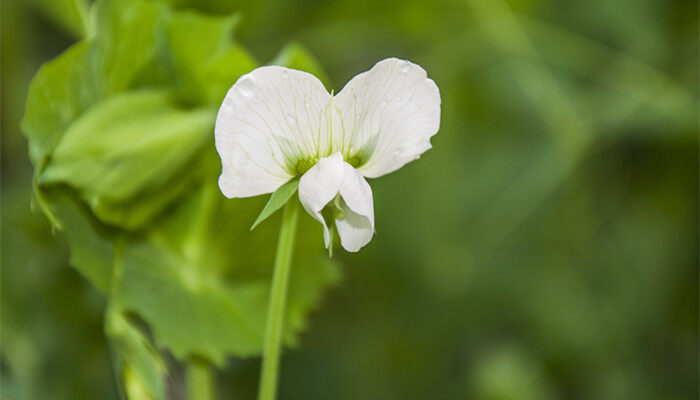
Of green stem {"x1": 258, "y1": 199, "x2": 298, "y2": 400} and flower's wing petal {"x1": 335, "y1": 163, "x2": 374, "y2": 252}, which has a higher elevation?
flower's wing petal {"x1": 335, "y1": 163, "x2": 374, "y2": 252}

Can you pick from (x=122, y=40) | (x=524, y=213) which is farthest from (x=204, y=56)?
(x=524, y=213)

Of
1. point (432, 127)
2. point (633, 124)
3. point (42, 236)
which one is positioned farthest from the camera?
point (633, 124)

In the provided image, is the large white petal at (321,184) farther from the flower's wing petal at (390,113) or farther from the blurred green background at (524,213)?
the blurred green background at (524,213)

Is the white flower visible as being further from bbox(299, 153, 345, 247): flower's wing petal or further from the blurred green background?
the blurred green background

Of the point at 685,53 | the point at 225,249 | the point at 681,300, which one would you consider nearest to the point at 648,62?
the point at 685,53

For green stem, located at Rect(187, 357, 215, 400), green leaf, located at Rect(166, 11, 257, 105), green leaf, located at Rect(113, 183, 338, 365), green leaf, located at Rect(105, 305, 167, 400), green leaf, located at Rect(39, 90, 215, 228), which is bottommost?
green stem, located at Rect(187, 357, 215, 400)

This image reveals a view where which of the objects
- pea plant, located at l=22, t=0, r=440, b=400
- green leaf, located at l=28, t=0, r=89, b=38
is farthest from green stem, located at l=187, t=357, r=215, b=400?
green leaf, located at l=28, t=0, r=89, b=38

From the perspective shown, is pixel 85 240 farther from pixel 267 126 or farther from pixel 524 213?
pixel 524 213

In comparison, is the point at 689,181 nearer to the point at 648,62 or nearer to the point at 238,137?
the point at 648,62

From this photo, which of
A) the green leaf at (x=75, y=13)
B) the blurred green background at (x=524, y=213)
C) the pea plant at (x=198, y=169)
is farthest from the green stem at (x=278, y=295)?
the blurred green background at (x=524, y=213)
